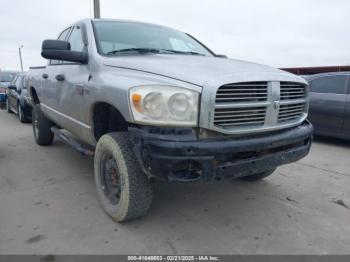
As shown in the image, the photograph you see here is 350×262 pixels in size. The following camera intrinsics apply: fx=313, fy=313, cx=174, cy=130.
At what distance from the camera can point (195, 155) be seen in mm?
2193

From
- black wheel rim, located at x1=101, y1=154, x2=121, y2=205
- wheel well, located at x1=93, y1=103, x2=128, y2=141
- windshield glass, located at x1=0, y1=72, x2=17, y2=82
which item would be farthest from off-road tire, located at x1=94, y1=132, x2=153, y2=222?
windshield glass, located at x1=0, y1=72, x2=17, y2=82

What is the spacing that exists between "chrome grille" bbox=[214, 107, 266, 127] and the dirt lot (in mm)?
980

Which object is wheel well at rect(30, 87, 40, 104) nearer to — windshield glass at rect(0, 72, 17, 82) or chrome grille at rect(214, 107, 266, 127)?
chrome grille at rect(214, 107, 266, 127)

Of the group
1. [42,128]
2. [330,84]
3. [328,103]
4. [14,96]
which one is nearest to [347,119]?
[328,103]

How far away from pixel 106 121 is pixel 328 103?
479 cm

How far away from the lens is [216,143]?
2.26 m

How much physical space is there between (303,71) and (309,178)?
908 cm

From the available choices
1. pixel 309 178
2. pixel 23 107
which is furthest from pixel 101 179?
pixel 23 107

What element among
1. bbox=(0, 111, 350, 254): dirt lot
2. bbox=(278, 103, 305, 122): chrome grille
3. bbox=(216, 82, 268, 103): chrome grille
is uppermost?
bbox=(216, 82, 268, 103): chrome grille

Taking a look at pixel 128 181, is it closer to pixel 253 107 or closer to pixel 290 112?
pixel 253 107

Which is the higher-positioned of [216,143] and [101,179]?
[216,143]

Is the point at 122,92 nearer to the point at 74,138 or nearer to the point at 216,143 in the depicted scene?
the point at 216,143

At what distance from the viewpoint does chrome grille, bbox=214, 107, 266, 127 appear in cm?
231

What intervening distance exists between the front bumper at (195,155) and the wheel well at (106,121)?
726 millimetres
